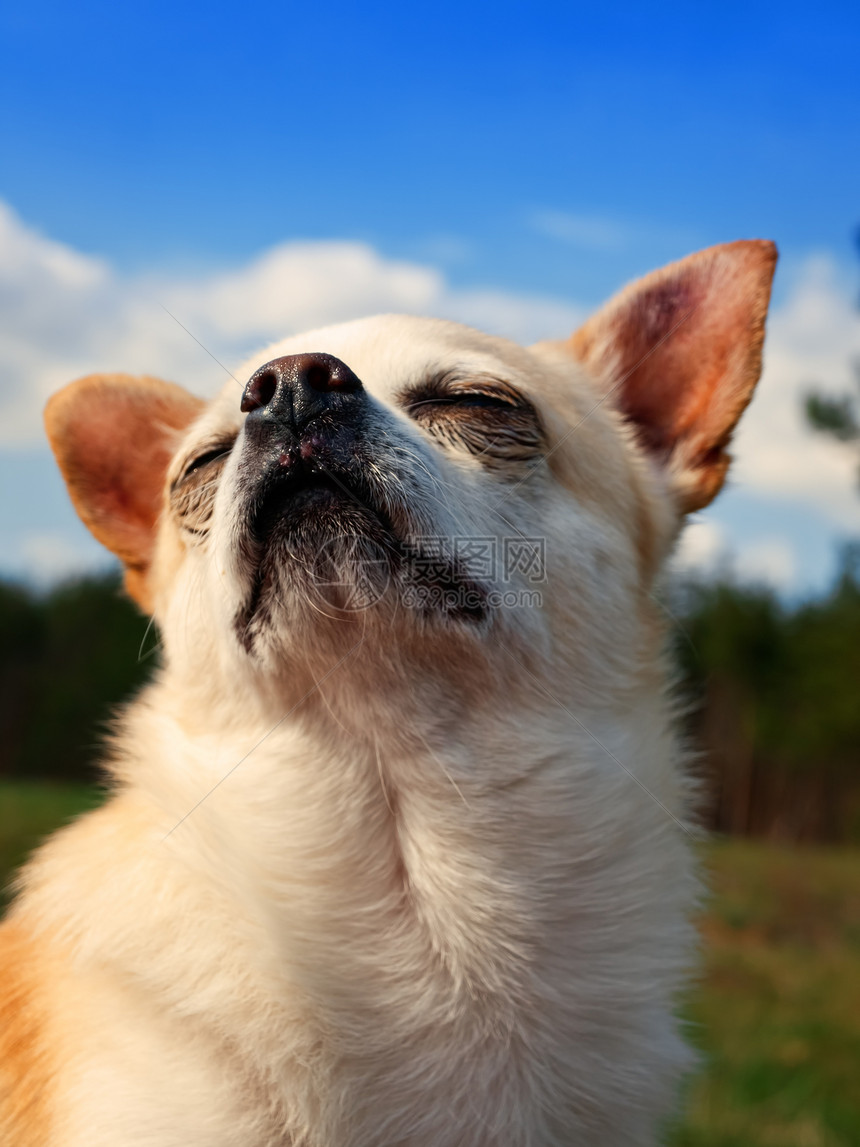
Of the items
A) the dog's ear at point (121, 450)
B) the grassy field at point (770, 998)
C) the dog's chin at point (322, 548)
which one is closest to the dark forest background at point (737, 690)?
the grassy field at point (770, 998)

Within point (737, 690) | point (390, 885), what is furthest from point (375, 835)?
point (737, 690)

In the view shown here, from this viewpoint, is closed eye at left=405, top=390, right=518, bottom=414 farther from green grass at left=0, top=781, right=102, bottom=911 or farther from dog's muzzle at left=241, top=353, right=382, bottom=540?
green grass at left=0, top=781, right=102, bottom=911

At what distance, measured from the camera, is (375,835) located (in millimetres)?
2498

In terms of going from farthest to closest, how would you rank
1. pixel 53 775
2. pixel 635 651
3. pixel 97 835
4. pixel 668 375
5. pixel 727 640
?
pixel 727 640 → pixel 53 775 → pixel 668 375 → pixel 635 651 → pixel 97 835

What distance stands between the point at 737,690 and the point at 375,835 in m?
36.5

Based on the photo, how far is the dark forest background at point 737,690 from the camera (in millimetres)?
26344

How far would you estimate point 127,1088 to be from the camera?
2186 millimetres

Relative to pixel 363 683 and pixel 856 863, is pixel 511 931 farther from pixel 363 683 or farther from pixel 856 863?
pixel 856 863

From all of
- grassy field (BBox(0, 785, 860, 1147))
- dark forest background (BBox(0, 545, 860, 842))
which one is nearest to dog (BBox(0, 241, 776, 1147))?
grassy field (BBox(0, 785, 860, 1147))

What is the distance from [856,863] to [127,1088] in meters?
19.2

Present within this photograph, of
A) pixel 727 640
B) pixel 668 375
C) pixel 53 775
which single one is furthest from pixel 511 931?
Result: pixel 727 640

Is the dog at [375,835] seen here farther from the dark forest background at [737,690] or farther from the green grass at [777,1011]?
the dark forest background at [737,690]

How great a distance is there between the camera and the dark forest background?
26344mm

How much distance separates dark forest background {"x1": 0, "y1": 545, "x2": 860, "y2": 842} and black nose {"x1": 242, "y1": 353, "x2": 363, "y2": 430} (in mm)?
21714
